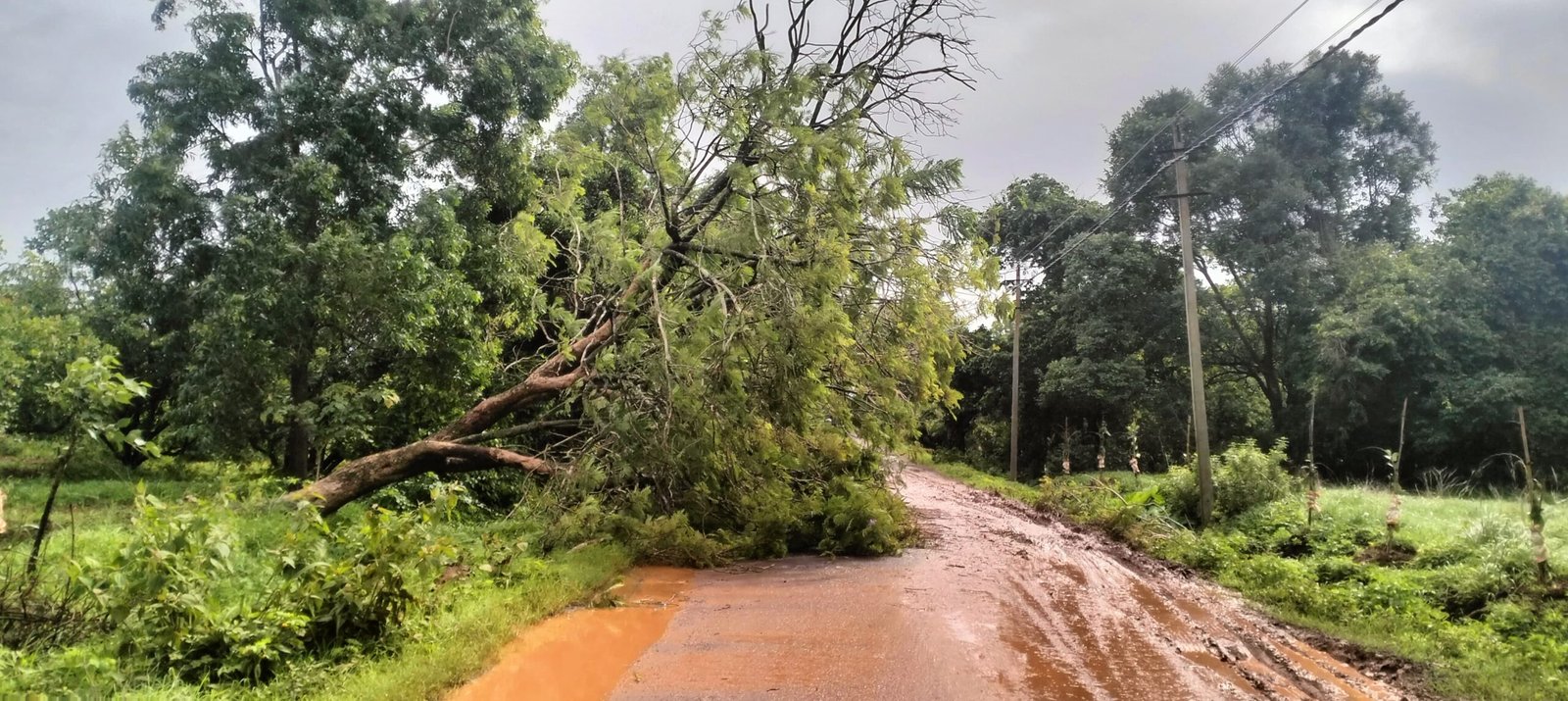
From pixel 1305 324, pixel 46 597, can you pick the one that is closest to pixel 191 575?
pixel 46 597

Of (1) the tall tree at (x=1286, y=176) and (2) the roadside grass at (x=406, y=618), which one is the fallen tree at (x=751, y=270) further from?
(1) the tall tree at (x=1286, y=176)

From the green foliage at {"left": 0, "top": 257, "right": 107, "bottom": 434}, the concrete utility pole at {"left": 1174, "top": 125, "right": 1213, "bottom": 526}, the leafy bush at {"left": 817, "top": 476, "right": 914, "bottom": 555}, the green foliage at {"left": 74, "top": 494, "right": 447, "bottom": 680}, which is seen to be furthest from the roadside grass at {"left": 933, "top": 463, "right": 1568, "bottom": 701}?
the green foliage at {"left": 0, "top": 257, "right": 107, "bottom": 434}

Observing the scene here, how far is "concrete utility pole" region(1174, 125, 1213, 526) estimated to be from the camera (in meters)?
11.9

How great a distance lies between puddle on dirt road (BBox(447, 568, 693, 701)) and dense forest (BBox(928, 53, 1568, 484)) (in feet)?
50.6

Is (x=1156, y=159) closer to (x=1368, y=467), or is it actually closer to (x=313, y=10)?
(x=1368, y=467)

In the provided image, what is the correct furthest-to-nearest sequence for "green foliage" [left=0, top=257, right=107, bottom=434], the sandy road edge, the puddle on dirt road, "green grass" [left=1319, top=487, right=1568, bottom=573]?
"green foliage" [left=0, top=257, right=107, bottom=434] < "green grass" [left=1319, top=487, right=1568, bottom=573] < the sandy road edge < the puddle on dirt road

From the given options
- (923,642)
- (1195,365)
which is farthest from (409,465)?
(1195,365)

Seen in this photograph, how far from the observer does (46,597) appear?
4.48 meters

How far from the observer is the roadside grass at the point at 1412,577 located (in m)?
5.80

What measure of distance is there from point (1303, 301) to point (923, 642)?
21.1 m

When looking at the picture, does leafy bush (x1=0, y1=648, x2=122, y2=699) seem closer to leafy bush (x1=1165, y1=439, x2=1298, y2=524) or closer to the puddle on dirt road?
the puddle on dirt road

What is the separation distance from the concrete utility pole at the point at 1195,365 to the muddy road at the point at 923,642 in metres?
3.26

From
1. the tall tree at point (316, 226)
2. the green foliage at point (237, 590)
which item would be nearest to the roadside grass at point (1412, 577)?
the green foliage at point (237, 590)

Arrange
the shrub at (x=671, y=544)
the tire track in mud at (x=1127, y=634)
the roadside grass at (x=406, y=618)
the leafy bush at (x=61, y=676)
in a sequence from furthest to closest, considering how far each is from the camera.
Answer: the shrub at (x=671, y=544) → the tire track in mud at (x=1127, y=634) → the roadside grass at (x=406, y=618) → the leafy bush at (x=61, y=676)
